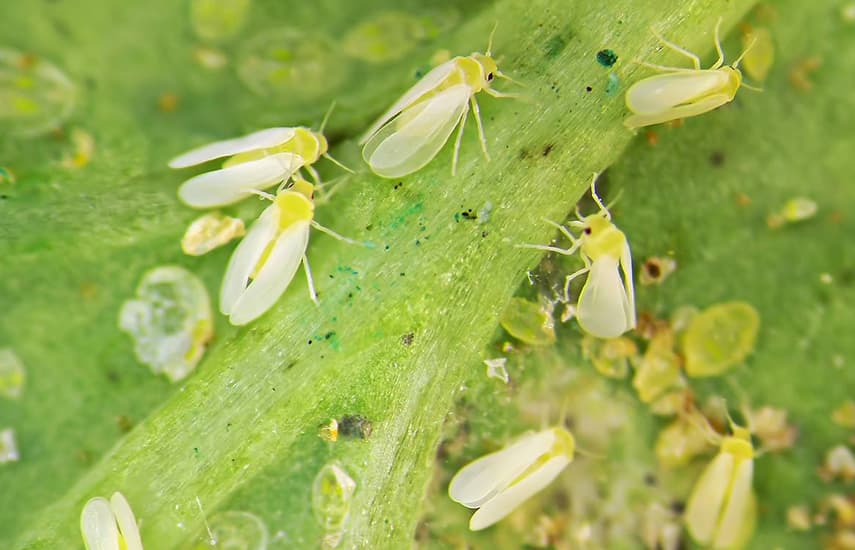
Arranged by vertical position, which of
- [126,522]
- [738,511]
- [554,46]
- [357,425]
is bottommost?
[738,511]

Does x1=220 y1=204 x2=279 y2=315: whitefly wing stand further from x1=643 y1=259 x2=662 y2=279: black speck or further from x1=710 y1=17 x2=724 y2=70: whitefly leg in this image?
x1=710 y1=17 x2=724 y2=70: whitefly leg

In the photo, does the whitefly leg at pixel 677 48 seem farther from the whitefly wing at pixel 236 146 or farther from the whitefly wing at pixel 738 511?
the whitefly wing at pixel 738 511

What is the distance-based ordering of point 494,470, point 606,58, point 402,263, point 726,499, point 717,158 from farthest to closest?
point 726,499 → point 717,158 → point 494,470 → point 606,58 → point 402,263

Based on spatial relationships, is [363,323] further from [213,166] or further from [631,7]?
[631,7]

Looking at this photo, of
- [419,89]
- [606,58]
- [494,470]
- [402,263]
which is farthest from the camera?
[494,470]

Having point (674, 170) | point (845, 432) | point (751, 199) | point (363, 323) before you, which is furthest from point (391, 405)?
point (845, 432)

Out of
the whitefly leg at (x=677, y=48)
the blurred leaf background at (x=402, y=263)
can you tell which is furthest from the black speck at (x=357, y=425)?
the whitefly leg at (x=677, y=48)

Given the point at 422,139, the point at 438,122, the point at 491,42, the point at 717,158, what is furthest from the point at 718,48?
the point at 422,139

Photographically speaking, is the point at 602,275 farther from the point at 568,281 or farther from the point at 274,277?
the point at 274,277
